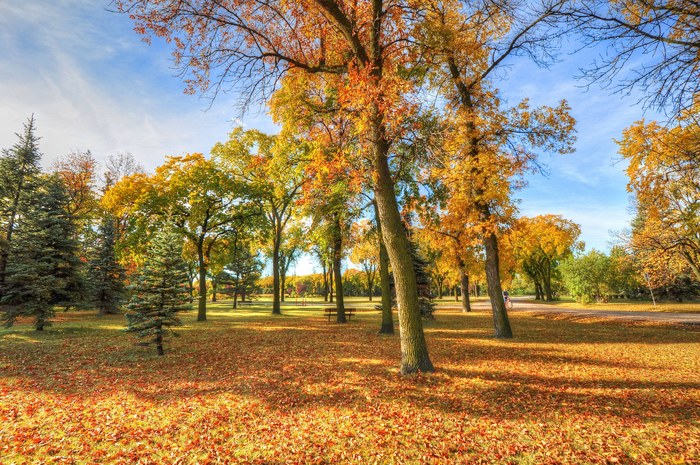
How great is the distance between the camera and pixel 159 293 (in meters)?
8.67

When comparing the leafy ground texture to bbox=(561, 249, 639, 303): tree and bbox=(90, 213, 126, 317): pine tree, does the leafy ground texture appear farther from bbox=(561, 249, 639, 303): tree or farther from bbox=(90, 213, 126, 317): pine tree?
→ bbox=(561, 249, 639, 303): tree

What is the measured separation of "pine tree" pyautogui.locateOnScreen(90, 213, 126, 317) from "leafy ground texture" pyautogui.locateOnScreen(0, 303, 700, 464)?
12.8 m

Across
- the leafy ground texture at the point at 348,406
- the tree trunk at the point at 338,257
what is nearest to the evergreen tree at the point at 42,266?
the leafy ground texture at the point at 348,406

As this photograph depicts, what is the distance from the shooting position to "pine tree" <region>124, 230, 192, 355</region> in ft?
28.1

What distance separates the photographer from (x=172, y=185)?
58.4 feet

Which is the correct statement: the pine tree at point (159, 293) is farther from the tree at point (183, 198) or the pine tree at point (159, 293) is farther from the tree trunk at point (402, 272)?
the tree at point (183, 198)

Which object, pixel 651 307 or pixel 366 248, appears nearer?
pixel 651 307

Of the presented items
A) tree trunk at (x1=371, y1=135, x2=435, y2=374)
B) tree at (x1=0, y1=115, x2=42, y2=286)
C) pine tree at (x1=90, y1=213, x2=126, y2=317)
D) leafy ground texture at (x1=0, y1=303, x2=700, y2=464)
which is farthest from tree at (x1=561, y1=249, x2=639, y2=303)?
tree at (x1=0, y1=115, x2=42, y2=286)

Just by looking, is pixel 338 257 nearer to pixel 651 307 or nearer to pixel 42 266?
pixel 42 266

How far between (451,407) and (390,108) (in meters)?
6.19

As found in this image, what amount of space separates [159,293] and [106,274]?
16.9 meters

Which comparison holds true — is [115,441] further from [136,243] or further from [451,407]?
[136,243]

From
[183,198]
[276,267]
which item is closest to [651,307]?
[276,267]

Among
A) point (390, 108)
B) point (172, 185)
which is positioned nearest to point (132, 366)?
point (390, 108)
